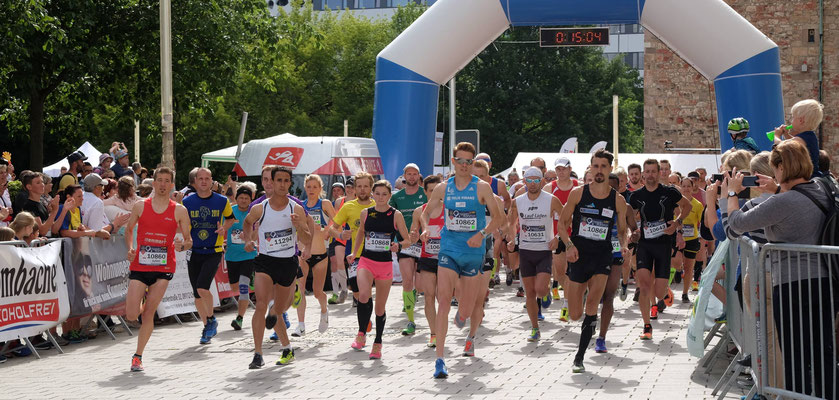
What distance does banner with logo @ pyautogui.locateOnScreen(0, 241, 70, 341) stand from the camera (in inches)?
404

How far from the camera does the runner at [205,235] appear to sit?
11.7 m

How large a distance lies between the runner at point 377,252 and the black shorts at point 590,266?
1.74 metres

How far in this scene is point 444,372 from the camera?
890 cm

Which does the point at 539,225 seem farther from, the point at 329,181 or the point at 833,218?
the point at 329,181

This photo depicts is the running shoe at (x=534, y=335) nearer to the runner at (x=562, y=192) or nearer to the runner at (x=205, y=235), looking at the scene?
the runner at (x=562, y=192)

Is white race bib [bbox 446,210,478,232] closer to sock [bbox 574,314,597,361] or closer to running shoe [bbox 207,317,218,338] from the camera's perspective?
sock [bbox 574,314,597,361]

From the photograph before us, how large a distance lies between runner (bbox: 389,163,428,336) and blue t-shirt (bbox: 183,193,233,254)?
6.48 feet

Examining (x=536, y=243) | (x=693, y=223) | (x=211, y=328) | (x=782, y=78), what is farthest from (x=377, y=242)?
(x=782, y=78)

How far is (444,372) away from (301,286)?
3.60 metres

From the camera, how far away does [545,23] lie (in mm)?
18281

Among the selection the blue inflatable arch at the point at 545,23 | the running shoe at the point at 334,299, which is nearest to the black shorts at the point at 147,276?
the running shoe at the point at 334,299

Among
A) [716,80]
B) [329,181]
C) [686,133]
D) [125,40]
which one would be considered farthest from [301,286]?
[686,133]

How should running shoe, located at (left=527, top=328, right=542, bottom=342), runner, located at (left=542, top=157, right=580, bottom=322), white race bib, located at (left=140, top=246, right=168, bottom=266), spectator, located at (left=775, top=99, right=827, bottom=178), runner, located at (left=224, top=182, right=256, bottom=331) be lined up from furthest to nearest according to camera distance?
runner, located at (left=224, top=182, right=256, bottom=331)
runner, located at (left=542, top=157, right=580, bottom=322)
running shoe, located at (left=527, top=328, right=542, bottom=342)
white race bib, located at (left=140, top=246, right=168, bottom=266)
spectator, located at (left=775, top=99, right=827, bottom=178)

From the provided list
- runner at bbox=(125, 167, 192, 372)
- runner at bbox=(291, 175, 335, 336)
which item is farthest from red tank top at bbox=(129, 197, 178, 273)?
runner at bbox=(291, 175, 335, 336)
